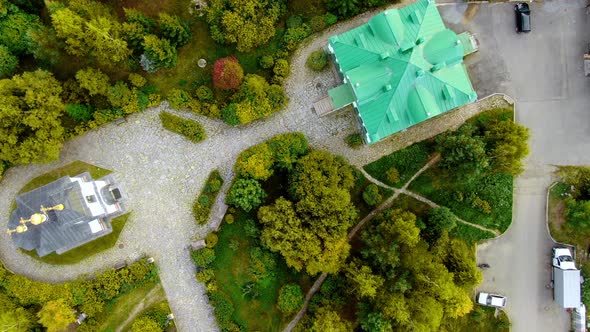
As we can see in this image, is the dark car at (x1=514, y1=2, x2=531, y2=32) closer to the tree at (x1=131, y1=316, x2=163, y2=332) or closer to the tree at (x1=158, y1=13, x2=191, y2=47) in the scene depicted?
the tree at (x1=158, y1=13, x2=191, y2=47)

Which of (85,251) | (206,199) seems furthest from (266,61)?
(85,251)

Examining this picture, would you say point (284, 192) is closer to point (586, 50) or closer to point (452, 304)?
point (452, 304)

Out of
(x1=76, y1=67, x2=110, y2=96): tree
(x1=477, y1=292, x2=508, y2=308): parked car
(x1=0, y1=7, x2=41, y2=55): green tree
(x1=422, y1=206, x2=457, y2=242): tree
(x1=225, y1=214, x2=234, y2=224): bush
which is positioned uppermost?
(x1=0, y1=7, x2=41, y2=55): green tree

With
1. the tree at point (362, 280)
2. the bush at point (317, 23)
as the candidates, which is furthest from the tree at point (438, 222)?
the bush at point (317, 23)

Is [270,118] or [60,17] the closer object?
[60,17]

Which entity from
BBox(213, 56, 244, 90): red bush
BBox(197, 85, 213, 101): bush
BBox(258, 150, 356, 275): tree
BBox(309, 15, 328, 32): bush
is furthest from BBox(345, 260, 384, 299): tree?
BBox(309, 15, 328, 32): bush

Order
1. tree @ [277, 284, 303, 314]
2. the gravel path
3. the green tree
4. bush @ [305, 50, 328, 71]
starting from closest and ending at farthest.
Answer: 1. the green tree
2. tree @ [277, 284, 303, 314]
3. bush @ [305, 50, 328, 71]
4. the gravel path

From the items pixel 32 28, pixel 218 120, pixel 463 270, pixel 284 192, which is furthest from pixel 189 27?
pixel 463 270
